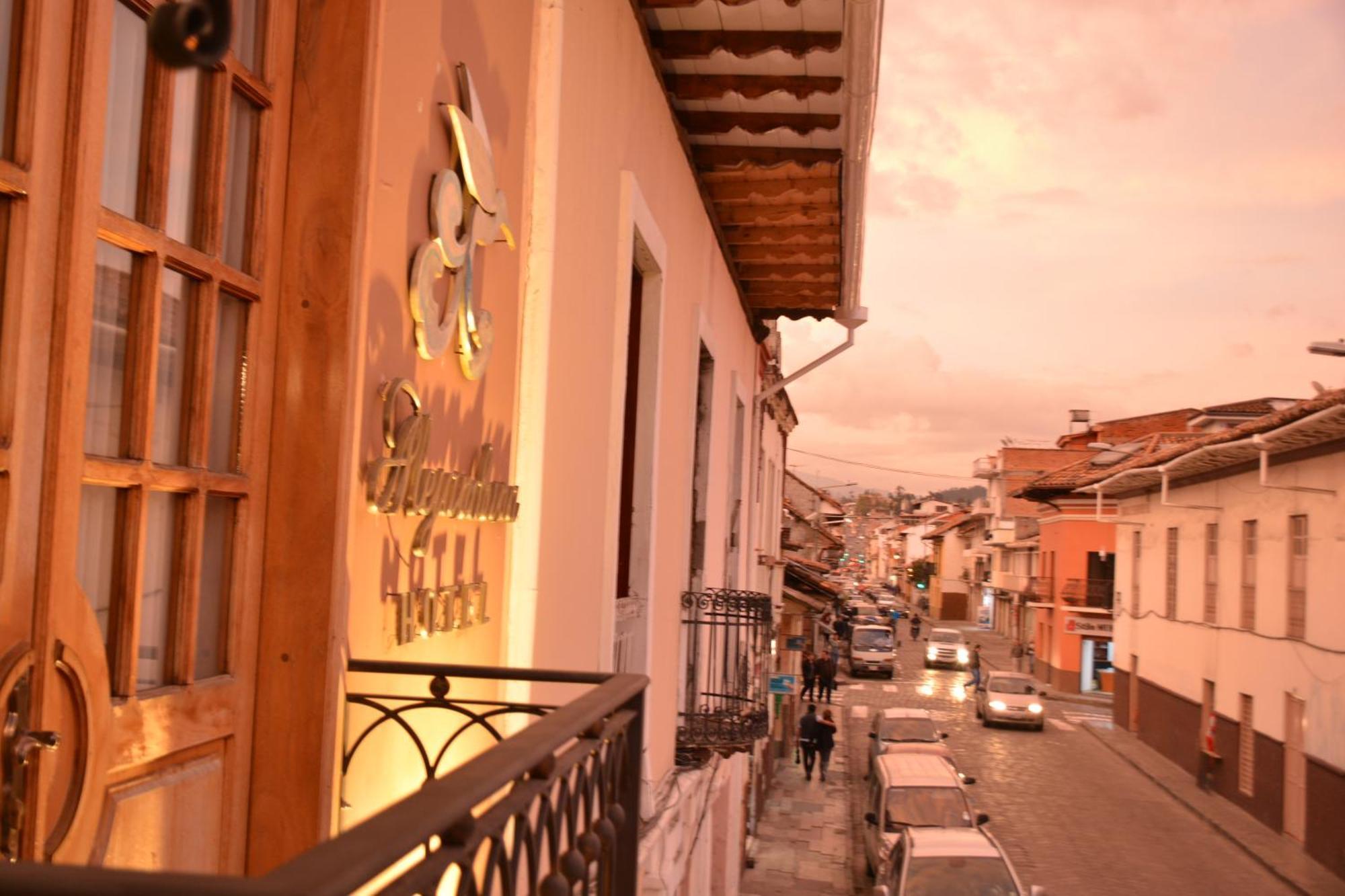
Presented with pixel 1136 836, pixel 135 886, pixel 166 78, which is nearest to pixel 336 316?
pixel 166 78

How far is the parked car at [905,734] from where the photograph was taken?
20266 mm

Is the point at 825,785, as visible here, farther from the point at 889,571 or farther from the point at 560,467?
the point at 889,571

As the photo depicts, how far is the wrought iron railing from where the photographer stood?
43.4 inches

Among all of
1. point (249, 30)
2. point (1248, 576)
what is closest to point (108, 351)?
point (249, 30)

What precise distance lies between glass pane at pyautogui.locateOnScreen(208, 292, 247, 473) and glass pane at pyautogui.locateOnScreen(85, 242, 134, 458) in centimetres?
34

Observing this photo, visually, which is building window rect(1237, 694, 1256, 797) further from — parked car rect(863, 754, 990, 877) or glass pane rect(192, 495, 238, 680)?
glass pane rect(192, 495, 238, 680)

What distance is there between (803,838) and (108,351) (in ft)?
58.6

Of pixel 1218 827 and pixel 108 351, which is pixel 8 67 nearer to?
pixel 108 351

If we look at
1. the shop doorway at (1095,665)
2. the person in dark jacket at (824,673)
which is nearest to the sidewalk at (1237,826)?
the person in dark jacket at (824,673)

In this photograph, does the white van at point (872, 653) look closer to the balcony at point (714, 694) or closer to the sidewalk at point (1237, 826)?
the sidewalk at point (1237, 826)

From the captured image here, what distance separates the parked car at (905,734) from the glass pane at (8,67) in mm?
19233

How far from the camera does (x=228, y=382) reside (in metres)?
2.62

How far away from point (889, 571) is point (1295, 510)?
148m

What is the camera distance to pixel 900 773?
16.8m
